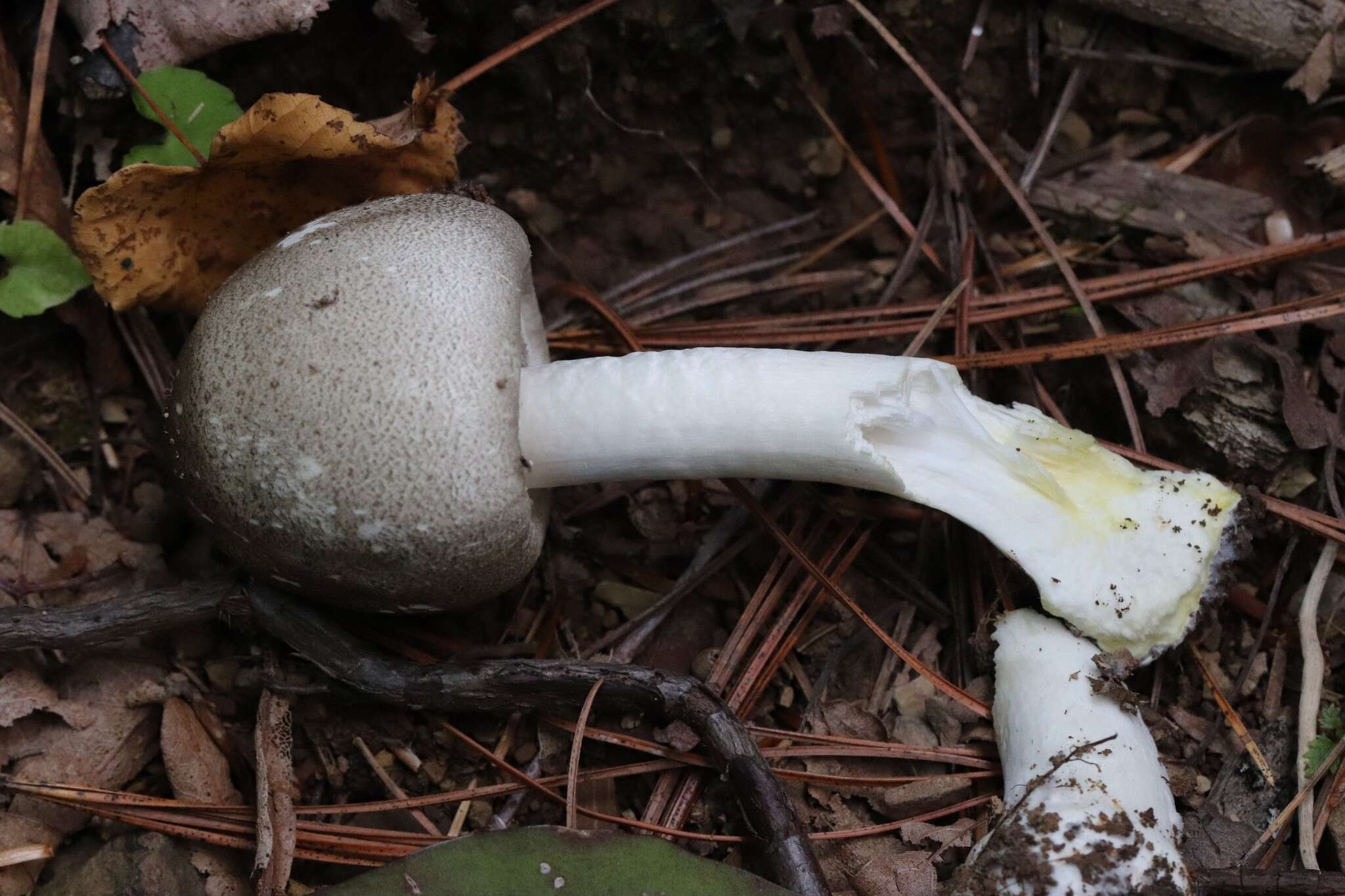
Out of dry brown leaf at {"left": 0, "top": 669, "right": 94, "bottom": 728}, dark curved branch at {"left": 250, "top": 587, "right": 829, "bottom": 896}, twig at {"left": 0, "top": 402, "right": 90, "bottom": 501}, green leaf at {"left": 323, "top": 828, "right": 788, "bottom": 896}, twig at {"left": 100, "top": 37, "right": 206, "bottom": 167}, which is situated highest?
twig at {"left": 100, "top": 37, "right": 206, "bottom": 167}

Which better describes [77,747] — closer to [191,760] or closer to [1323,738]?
[191,760]

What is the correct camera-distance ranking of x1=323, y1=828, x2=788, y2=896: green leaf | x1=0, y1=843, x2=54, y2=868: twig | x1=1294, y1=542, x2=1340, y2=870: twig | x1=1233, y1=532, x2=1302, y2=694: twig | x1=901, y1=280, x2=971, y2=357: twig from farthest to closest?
x1=901, y1=280, x2=971, y2=357: twig → x1=1233, y1=532, x2=1302, y2=694: twig → x1=1294, y1=542, x2=1340, y2=870: twig → x1=0, y1=843, x2=54, y2=868: twig → x1=323, y1=828, x2=788, y2=896: green leaf

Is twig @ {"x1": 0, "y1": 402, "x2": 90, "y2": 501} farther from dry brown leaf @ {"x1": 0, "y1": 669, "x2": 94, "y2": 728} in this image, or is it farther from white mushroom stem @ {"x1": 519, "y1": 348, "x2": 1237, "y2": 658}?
white mushroom stem @ {"x1": 519, "y1": 348, "x2": 1237, "y2": 658}

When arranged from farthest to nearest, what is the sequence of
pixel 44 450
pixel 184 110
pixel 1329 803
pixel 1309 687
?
pixel 44 450 → pixel 184 110 → pixel 1309 687 → pixel 1329 803

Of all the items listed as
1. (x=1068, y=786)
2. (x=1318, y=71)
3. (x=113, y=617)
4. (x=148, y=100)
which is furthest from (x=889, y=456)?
(x=148, y=100)

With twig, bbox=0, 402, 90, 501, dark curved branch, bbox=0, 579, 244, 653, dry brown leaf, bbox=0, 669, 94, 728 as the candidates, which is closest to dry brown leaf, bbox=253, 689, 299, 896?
dark curved branch, bbox=0, 579, 244, 653

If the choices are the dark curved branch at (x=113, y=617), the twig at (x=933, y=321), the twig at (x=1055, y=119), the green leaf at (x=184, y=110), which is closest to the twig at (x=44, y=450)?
the dark curved branch at (x=113, y=617)

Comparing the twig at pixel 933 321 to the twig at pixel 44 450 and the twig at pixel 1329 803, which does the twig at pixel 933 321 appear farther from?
the twig at pixel 44 450

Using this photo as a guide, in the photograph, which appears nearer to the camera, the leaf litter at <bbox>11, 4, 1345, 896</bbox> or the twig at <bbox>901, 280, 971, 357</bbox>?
the leaf litter at <bbox>11, 4, 1345, 896</bbox>
